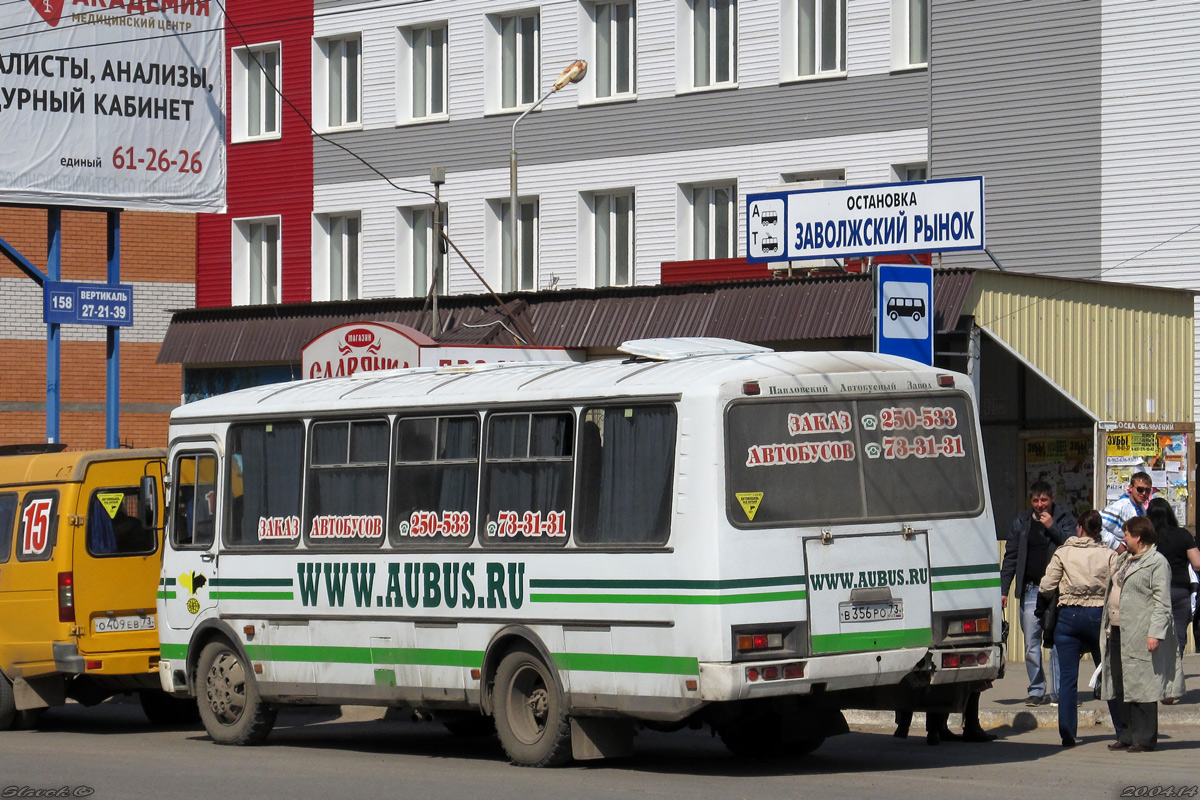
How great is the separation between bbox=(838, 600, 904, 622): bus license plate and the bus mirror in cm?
655

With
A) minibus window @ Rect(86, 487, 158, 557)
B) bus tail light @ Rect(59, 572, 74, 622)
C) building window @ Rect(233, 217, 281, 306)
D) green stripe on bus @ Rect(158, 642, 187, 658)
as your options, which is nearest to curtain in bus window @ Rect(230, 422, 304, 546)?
green stripe on bus @ Rect(158, 642, 187, 658)

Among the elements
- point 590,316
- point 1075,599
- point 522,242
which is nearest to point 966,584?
point 1075,599

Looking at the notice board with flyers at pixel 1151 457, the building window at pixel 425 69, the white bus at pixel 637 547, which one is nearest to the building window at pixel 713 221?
the building window at pixel 425 69

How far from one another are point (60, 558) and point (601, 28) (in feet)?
58.8

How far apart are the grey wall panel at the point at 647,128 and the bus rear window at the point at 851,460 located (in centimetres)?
1629

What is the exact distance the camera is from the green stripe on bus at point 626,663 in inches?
468

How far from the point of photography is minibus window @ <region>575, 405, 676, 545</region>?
39.9 feet

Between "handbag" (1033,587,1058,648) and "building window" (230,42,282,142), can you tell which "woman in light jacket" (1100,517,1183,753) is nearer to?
"handbag" (1033,587,1058,648)

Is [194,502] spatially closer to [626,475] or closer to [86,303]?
[626,475]

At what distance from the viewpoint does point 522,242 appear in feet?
108

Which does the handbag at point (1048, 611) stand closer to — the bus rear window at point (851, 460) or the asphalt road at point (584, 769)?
the asphalt road at point (584, 769)

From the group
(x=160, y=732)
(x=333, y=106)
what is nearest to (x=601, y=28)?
(x=333, y=106)

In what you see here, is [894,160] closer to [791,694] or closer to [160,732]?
[160,732]

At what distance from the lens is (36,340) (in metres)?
Result: 37.2
